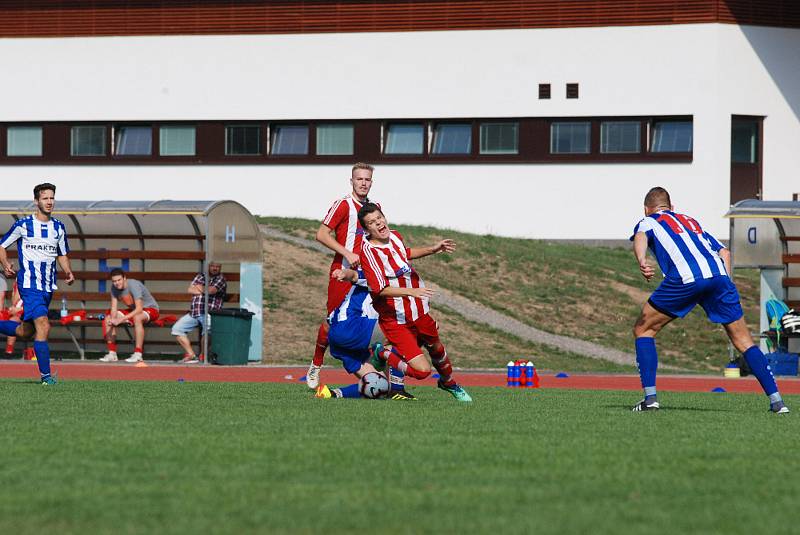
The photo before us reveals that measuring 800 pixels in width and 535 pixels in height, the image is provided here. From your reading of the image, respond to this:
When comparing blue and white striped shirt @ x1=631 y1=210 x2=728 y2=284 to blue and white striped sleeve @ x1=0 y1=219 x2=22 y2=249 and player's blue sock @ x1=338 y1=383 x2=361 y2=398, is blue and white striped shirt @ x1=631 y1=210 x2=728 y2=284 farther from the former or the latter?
blue and white striped sleeve @ x1=0 y1=219 x2=22 y2=249

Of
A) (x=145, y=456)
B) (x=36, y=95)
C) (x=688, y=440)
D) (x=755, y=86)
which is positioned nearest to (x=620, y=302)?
(x=755, y=86)

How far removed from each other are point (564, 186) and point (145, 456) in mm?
30209

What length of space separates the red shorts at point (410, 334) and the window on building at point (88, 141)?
28690mm

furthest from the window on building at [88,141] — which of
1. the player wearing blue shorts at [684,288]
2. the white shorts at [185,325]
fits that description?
the player wearing blue shorts at [684,288]

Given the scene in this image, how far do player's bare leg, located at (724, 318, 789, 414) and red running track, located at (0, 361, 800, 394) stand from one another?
574 cm

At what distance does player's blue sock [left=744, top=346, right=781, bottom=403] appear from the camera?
13250 mm

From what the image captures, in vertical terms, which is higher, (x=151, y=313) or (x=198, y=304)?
(x=198, y=304)

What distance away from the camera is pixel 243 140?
40156 millimetres

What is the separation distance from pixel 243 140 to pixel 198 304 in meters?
14.8

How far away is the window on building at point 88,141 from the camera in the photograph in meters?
40.9

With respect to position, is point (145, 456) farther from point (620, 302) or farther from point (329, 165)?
point (329, 165)

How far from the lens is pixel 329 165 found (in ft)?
130

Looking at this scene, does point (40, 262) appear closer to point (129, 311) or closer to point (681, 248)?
point (681, 248)

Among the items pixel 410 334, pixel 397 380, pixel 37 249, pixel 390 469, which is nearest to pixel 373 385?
pixel 397 380
